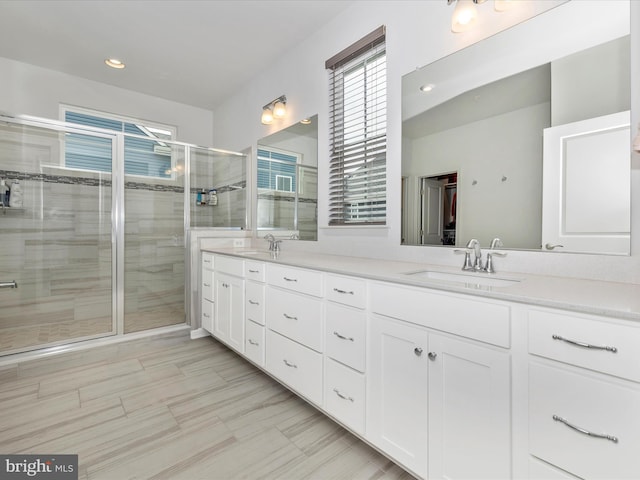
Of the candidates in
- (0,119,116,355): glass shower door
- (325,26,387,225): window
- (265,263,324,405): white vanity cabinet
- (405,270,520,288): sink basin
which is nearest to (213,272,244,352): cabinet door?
(265,263,324,405): white vanity cabinet

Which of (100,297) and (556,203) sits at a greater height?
(556,203)

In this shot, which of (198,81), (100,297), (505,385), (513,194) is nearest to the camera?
(505,385)

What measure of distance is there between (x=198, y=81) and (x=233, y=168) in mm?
1000

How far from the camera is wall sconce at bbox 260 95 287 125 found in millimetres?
2785

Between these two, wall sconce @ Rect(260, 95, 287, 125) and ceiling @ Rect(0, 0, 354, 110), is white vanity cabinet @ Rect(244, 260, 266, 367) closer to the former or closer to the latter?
wall sconce @ Rect(260, 95, 287, 125)

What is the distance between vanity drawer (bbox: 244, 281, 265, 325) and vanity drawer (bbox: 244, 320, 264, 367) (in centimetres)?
5

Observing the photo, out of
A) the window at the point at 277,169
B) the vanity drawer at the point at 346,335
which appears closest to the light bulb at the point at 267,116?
the window at the point at 277,169

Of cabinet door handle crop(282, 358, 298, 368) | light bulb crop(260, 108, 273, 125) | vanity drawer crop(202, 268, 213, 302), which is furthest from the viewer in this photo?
light bulb crop(260, 108, 273, 125)

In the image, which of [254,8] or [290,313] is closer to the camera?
[290,313]

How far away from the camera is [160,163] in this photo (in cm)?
→ 314

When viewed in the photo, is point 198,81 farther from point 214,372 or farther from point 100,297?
point 214,372

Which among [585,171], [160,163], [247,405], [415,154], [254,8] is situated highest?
[254,8]

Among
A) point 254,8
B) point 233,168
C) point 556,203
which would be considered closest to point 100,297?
point 233,168

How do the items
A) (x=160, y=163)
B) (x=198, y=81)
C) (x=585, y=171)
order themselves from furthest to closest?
→ (x=198, y=81) < (x=160, y=163) < (x=585, y=171)
